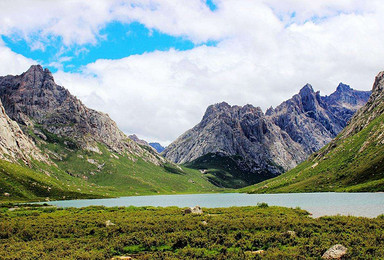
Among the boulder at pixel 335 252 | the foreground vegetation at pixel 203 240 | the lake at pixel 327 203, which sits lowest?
the lake at pixel 327 203

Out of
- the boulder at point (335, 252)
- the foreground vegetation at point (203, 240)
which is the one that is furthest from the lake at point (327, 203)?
the boulder at point (335, 252)

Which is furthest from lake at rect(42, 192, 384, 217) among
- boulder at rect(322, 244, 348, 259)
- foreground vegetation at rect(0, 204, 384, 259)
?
boulder at rect(322, 244, 348, 259)

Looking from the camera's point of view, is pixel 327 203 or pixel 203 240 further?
pixel 327 203

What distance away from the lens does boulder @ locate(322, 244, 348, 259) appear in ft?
74.5

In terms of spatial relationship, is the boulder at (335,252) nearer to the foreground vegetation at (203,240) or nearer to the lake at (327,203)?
the foreground vegetation at (203,240)

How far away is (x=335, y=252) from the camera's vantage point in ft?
75.9

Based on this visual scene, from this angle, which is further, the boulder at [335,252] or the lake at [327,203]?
the lake at [327,203]

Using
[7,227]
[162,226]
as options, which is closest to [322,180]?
[162,226]

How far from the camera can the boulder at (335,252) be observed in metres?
22.7

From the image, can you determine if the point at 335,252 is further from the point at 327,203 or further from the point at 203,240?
the point at 327,203

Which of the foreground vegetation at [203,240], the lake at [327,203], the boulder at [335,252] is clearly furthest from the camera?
the lake at [327,203]

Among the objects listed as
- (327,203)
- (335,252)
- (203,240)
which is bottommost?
(327,203)

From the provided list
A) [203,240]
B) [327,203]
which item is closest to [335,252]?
[203,240]

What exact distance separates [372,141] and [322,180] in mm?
43983
